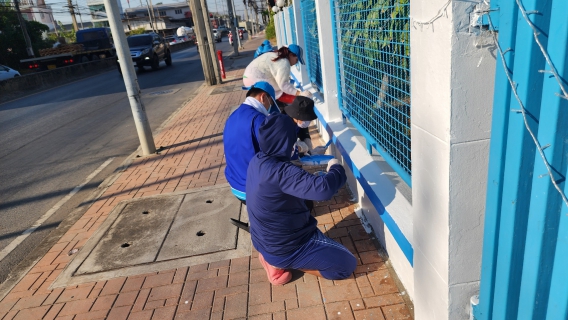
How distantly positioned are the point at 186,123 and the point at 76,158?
224 cm

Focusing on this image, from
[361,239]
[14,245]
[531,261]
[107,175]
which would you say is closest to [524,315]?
[531,261]

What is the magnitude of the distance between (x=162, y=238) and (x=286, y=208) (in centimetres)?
165

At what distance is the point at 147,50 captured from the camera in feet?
65.9

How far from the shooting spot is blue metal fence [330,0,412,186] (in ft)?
7.95

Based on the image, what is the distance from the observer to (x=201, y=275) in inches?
123

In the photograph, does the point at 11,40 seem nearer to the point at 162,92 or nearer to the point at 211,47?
the point at 162,92

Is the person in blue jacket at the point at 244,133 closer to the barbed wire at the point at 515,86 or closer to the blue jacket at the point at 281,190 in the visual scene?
the blue jacket at the point at 281,190

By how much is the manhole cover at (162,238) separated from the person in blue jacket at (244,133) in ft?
1.58

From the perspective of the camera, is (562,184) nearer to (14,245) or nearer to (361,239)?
(361,239)

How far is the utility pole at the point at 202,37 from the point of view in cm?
1305

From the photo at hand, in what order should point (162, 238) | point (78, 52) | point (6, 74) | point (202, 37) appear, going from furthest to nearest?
point (78, 52) → point (6, 74) → point (202, 37) → point (162, 238)

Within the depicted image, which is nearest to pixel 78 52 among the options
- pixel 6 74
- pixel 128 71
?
pixel 6 74

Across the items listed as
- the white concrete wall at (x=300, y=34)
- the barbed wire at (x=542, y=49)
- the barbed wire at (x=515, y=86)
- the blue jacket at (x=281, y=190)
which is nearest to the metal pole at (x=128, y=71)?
the white concrete wall at (x=300, y=34)

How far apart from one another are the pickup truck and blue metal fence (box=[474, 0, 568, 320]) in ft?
93.8
